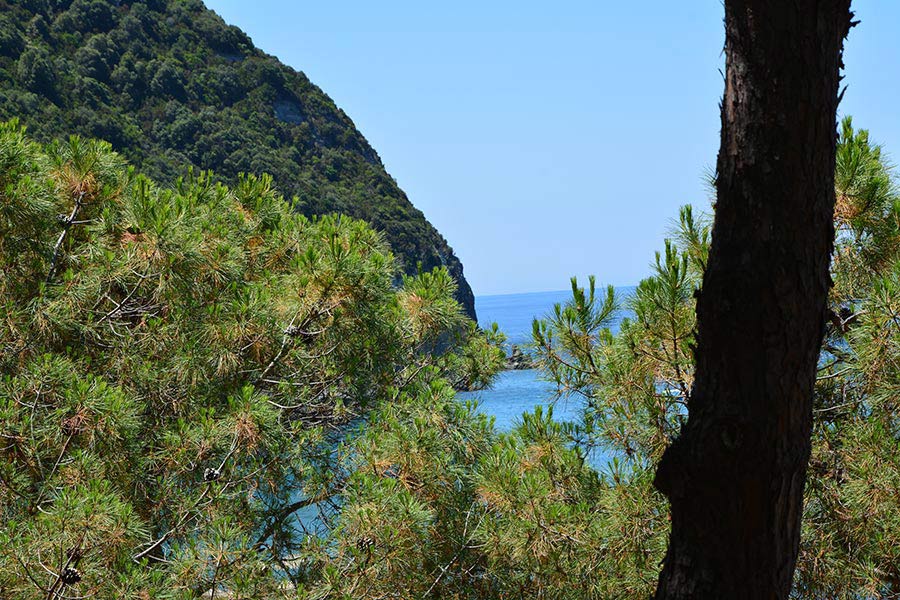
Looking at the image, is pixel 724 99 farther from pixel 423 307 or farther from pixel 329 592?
pixel 423 307

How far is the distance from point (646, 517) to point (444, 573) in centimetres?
96

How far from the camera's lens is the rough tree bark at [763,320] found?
1.38 metres

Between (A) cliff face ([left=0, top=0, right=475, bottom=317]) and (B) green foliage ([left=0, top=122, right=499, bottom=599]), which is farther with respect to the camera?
(A) cliff face ([left=0, top=0, right=475, bottom=317])

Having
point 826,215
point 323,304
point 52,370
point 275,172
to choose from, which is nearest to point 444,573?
point 323,304

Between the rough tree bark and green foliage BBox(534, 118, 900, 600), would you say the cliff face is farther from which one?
the rough tree bark

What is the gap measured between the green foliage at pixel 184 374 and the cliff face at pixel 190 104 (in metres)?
11.7

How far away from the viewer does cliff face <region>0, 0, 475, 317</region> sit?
58.1 ft

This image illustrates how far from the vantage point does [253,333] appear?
12.5 feet

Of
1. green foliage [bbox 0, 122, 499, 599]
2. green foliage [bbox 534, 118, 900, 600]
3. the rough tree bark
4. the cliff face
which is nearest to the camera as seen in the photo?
the rough tree bark

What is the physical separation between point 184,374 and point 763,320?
2.94 metres

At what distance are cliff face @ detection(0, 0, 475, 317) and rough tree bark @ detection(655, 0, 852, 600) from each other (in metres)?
14.5

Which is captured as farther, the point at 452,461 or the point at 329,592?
the point at 452,461

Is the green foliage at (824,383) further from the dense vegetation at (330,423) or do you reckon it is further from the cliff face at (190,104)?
the cliff face at (190,104)

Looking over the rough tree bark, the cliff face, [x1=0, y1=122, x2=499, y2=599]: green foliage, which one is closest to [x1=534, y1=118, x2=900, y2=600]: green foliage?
[x1=0, y1=122, x2=499, y2=599]: green foliage
